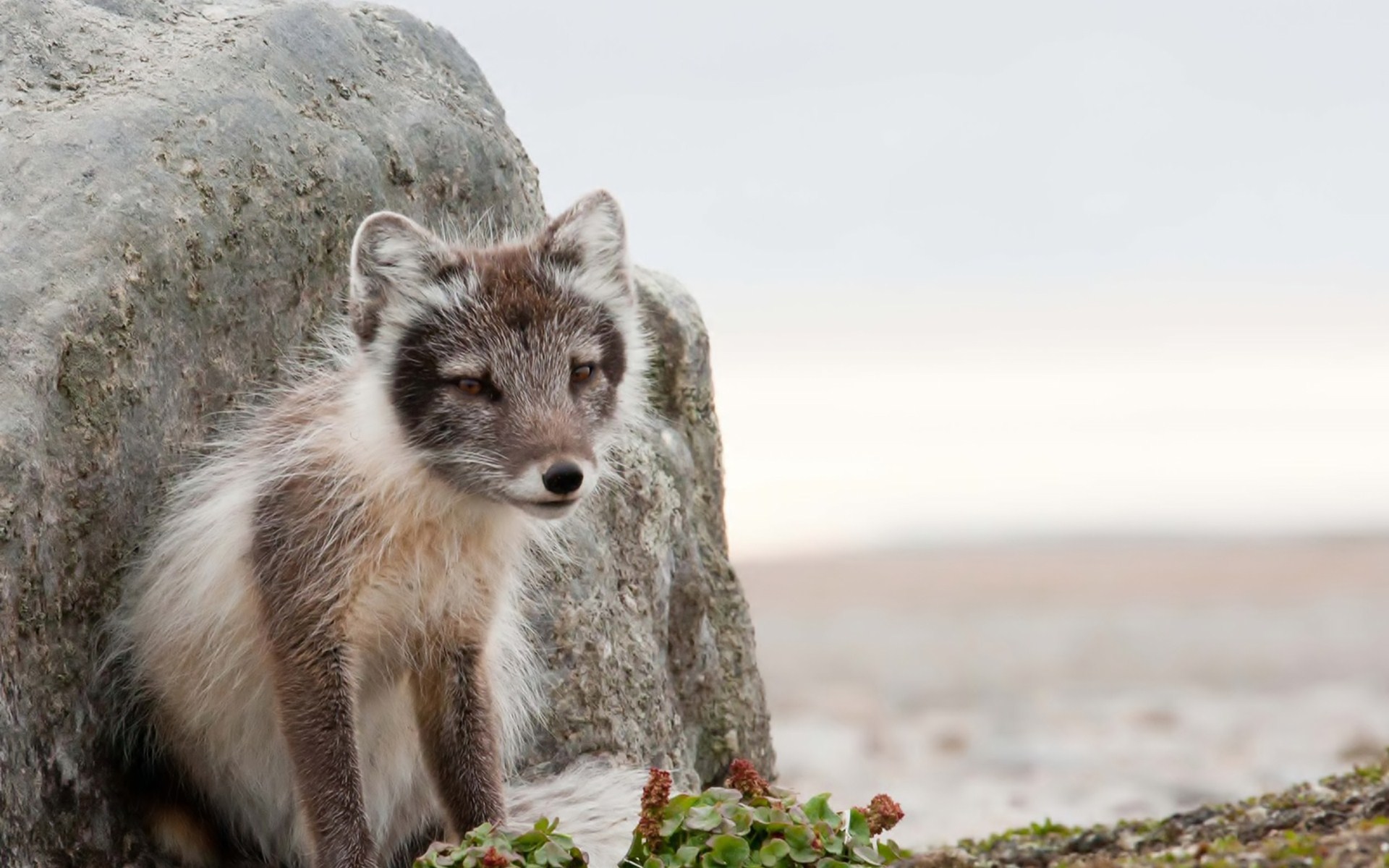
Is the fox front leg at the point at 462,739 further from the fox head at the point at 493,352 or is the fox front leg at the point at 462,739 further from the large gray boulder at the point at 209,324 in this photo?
the large gray boulder at the point at 209,324

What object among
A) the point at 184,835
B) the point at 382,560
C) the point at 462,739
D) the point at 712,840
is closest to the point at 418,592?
the point at 382,560

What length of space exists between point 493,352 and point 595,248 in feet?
2.03

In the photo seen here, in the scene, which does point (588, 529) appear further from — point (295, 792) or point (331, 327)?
point (295, 792)

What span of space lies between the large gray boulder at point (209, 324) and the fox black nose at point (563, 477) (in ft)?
5.06

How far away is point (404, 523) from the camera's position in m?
5.25

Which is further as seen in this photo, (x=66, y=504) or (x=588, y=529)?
(x=588, y=529)

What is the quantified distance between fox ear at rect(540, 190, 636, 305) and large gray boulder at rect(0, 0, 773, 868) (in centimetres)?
118

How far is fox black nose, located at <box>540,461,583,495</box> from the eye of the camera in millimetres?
4844

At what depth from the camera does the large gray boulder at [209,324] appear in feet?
16.2

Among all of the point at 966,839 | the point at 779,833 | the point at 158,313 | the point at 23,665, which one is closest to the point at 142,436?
the point at 158,313

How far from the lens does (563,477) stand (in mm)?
4848

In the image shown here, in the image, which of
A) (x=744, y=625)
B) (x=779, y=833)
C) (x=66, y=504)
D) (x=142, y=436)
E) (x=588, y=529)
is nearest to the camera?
(x=779, y=833)

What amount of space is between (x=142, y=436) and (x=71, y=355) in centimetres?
46

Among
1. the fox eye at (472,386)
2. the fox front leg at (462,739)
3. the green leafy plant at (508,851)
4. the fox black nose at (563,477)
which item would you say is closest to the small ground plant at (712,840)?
the green leafy plant at (508,851)
